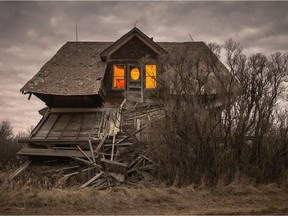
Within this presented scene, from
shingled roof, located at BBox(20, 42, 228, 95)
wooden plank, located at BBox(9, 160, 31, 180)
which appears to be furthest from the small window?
wooden plank, located at BBox(9, 160, 31, 180)

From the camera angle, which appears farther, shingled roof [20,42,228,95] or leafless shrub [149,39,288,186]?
shingled roof [20,42,228,95]

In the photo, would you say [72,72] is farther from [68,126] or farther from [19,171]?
[19,171]

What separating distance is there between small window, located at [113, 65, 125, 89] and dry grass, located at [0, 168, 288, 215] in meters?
10.2

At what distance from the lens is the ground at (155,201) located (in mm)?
8352

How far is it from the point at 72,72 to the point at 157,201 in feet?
38.4

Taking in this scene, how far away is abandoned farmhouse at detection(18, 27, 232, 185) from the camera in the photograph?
13.9 meters

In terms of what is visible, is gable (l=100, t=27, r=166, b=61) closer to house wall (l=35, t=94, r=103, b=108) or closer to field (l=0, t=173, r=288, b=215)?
house wall (l=35, t=94, r=103, b=108)

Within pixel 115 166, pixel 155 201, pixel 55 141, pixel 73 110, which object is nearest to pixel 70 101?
pixel 73 110

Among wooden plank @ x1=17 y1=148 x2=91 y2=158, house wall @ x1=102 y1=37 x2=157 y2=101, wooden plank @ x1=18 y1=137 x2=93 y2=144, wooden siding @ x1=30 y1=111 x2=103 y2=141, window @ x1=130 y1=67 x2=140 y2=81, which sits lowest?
wooden plank @ x1=17 y1=148 x2=91 y2=158

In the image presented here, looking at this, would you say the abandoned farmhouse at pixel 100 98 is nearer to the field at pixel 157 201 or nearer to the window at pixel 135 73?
the window at pixel 135 73

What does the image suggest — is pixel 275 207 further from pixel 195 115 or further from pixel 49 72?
pixel 49 72

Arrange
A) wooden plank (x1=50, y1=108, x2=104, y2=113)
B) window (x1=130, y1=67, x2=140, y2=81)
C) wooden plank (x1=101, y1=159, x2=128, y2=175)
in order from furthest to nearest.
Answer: window (x1=130, y1=67, x2=140, y2=81)
wooden plank (x1=50, y1=108, x2=104, y2=113)
wooden plank (x1=101, y1=159, x2=128, y2=175)

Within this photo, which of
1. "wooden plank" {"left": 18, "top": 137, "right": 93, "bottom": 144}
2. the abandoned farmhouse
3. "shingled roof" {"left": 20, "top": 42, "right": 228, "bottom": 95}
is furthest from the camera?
"shingled roof" {"left": 20, "top": 42, "right": 228, "bottom": 95}

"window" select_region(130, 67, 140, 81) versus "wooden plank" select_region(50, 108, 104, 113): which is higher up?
"window" select_region(130, 67, 140, 81)
